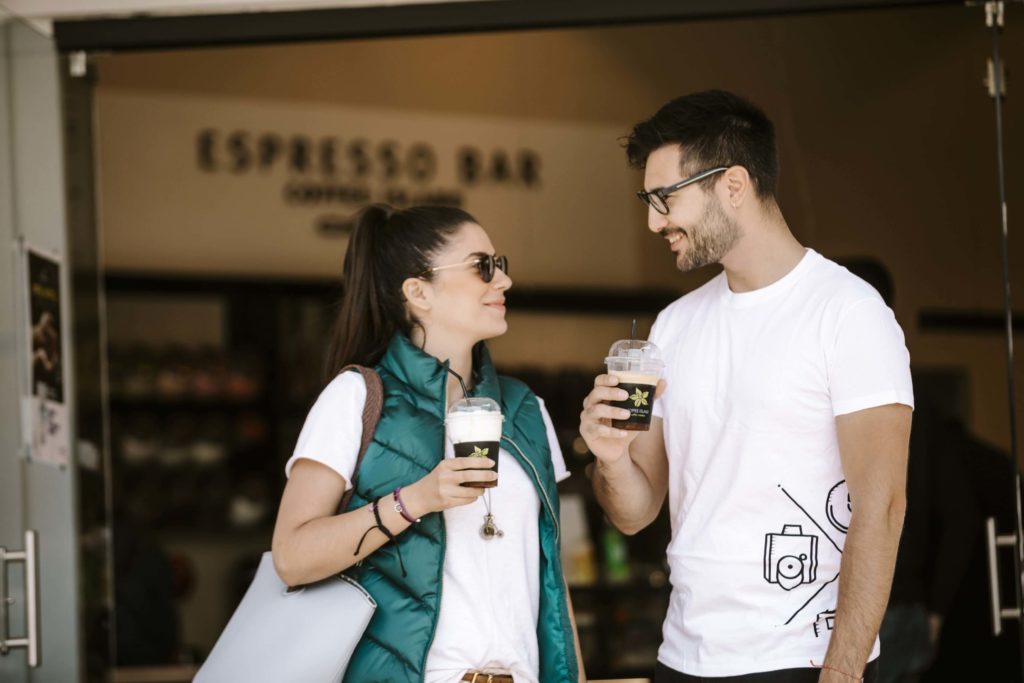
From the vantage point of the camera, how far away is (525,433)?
2779 mm

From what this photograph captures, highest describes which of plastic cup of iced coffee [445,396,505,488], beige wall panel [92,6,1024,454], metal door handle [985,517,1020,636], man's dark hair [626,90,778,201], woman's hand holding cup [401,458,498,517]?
beige wall panel [92,6,1024,454]

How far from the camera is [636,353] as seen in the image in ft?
8.59

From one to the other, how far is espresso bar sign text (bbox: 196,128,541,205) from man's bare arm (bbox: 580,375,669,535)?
541cm

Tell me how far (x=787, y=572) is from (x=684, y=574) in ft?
0.78

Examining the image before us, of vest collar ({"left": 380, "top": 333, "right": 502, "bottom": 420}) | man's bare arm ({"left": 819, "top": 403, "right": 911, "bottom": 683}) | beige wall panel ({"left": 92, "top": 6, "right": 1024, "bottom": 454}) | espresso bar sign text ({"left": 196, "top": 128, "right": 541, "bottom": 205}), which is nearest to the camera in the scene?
man's bare arm ({"left": 819, "top": 403, "right": 911, "bottom": 683})

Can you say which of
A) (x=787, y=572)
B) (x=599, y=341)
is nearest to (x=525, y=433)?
(x=787, y=572)

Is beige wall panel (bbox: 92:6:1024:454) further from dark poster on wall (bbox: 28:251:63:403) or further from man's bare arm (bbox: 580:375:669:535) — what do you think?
dark poster on wall (bbox: 28:251:63:403)

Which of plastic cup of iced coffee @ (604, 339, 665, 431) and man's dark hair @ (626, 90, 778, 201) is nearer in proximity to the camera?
plastic cup of iced coffee @ (604, 339, 665, 431)

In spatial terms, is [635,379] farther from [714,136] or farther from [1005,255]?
[1005,255]

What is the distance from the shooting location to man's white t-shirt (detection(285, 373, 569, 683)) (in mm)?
Answer: 2516

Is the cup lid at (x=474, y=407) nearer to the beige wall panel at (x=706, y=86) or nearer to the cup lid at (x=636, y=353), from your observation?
the cup lid at (x=636, y=353)

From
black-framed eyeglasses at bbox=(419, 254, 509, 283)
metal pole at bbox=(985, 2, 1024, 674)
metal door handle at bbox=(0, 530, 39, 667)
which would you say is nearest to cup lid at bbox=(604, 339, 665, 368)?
black-framed eyeglasses at bbox=(419, 254, 509, 283)

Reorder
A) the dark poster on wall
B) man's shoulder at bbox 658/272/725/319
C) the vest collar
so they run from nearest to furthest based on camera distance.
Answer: the vest collar < man's shoulder at bbox 658/272/725/319 < the dark poster on wall

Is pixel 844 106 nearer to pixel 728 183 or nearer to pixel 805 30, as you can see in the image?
pixel 805 30
